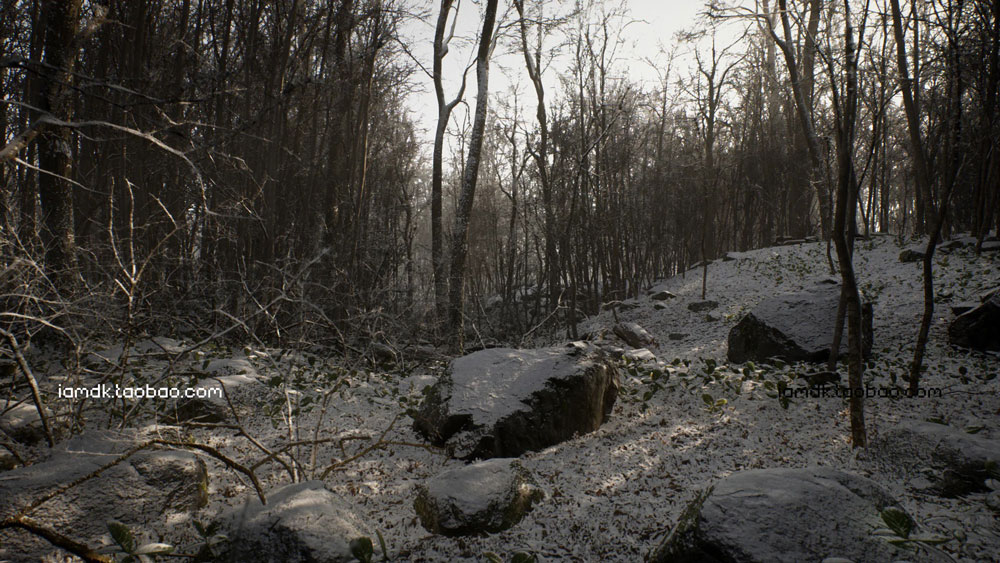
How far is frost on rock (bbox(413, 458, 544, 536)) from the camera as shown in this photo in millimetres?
2727

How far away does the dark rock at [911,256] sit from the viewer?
9.30 metres

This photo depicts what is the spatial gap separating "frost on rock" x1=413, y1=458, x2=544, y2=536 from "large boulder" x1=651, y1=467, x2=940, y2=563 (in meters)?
0.90

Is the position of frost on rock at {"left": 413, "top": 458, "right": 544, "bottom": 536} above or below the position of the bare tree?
below

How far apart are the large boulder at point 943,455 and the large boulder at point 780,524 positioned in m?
0.96

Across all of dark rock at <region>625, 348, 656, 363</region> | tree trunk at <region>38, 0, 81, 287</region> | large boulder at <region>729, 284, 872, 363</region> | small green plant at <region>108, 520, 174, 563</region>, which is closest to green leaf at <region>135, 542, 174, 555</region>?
small green plant at <region>108, 520, 174, 563</region>

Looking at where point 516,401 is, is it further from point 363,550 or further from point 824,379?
point 824,379

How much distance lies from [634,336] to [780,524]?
6863 millimetres

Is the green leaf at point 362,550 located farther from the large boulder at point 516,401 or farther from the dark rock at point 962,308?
the dark rock at point 962,308

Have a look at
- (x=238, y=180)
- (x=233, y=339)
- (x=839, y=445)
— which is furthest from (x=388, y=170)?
(x=839, y=445)

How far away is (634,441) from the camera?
4191mm

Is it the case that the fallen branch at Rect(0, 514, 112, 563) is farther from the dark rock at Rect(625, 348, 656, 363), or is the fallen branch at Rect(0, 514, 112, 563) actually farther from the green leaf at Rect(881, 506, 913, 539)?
the dark rock at Rect(625, 348, 656, 363)

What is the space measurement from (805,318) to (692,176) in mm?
10115

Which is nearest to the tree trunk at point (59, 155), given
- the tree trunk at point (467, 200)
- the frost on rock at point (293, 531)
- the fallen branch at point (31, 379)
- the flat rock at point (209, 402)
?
the flat rock at point (209, 402)

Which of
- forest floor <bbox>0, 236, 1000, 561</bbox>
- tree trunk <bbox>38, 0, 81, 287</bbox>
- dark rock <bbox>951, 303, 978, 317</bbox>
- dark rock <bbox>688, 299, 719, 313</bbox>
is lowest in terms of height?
forest floor <bbox>0, 236, 1000, 561</bbox>
